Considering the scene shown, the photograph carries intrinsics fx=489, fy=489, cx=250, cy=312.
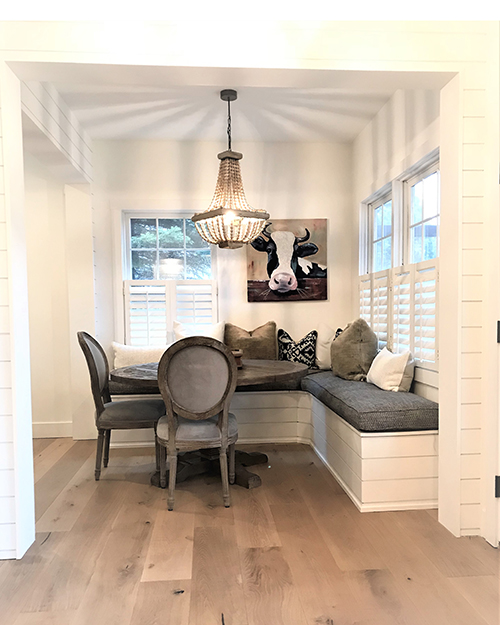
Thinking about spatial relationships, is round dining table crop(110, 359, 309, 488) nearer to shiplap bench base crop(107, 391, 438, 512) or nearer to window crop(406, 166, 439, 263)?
shiplap bench base crop(107, 391, 438, 512)

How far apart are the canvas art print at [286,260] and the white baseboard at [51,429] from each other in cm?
209

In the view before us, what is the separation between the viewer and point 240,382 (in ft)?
9.41

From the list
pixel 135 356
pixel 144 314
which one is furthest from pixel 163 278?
pixel 135 356

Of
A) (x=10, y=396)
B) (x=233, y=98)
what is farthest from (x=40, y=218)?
(x=10, y=396)

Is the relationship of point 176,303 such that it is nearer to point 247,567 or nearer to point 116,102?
point 116,102

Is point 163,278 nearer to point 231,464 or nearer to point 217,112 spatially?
point 217,112

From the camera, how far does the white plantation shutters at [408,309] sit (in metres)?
3.04

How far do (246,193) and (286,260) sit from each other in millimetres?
728

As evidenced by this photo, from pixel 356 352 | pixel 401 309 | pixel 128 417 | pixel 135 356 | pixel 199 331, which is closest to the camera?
pixel 128 417

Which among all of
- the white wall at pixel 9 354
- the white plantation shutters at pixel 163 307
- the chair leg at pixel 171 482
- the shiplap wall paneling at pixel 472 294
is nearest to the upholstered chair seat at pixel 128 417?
the chair leg at pixel 171 482

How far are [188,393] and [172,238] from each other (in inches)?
88.3

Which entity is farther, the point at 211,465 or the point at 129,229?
the point at 129,229

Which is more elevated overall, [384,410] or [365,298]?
[365,298]

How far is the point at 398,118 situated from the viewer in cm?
349
